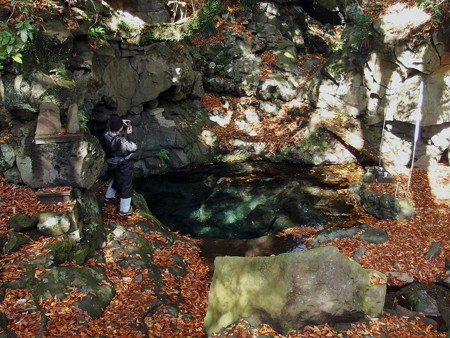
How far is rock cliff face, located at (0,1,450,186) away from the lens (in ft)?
29.6

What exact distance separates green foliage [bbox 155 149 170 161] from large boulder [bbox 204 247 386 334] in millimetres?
8691

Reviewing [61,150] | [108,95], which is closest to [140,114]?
[108,95]

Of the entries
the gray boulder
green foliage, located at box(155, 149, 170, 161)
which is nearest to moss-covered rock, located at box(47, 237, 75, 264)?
the gray boulder

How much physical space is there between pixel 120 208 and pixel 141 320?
11.0 ft

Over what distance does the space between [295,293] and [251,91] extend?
13.8 meters

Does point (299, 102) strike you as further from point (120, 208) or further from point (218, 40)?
point (120, 208)

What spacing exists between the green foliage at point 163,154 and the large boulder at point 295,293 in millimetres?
8691

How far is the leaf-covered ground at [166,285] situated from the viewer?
183 inches

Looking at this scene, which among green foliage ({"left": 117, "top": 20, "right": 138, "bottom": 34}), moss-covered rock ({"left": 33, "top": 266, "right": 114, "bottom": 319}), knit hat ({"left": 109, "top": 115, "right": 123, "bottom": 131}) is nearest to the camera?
moss-covered rock ({"left": 33, "top": 266, "right": 114, "bottom": 319})

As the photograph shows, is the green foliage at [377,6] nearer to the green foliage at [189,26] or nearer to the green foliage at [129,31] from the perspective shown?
the green foliage at [189,26]

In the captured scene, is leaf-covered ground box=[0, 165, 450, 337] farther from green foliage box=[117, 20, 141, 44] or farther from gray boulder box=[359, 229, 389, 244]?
green foliage box=[117, 20, 141, 44]

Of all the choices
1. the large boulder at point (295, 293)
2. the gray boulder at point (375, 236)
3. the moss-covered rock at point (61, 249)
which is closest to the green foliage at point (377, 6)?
the gray boulder at point (375, 236)

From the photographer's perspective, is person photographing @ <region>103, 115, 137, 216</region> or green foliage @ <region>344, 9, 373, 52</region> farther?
green foliage @ <region>344, 9, 373, 52</region>

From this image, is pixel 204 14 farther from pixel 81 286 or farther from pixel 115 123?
pixel 81 286
